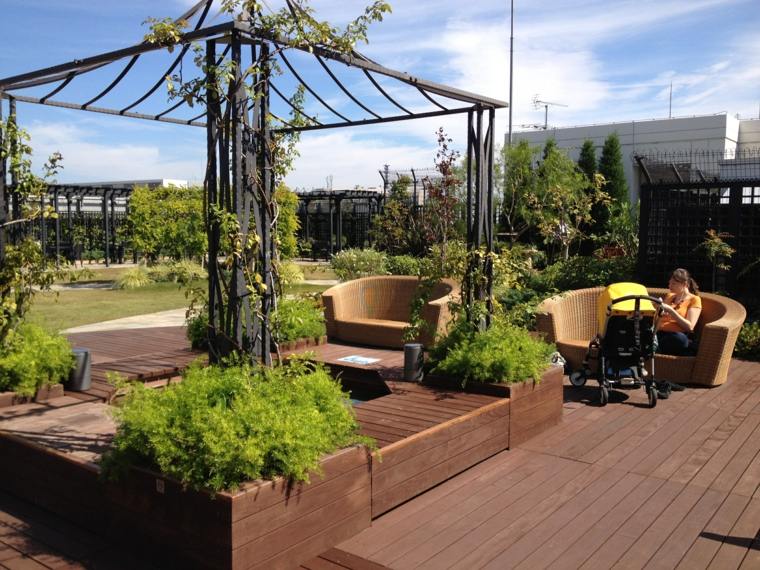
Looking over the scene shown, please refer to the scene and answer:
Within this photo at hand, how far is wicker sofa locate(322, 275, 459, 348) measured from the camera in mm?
7243

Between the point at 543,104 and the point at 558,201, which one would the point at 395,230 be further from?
the point at 543,104

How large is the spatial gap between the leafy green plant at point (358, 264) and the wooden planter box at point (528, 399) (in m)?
8.04

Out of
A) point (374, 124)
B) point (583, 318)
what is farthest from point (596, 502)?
point (583, 318)

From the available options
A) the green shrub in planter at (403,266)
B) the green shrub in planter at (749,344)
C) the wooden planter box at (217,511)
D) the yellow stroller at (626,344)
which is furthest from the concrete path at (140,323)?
the green shrub in planter at (749,344)

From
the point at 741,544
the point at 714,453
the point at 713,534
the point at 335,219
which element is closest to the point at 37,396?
the point at 713,534

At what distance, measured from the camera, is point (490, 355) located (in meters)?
4.65

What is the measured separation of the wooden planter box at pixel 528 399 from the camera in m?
4.54

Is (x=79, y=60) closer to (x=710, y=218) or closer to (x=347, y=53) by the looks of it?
(x=347, y=53)

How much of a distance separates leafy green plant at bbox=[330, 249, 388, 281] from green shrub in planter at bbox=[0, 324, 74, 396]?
8135 millimetres

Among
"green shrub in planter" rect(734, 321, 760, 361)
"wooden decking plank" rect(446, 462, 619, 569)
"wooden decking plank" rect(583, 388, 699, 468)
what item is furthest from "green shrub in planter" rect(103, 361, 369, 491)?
"green shrub in planter" rect(734, 321, 760, 361)

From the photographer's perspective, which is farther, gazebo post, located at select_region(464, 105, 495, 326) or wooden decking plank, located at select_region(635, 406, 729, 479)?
gazebo post, located at select_region(464, 105, 495, 326)

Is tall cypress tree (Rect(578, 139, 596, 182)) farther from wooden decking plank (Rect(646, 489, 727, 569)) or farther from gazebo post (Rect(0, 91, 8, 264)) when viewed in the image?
gazebo post (Rect(0, 91, 8, 264))

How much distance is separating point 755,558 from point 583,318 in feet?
14.0

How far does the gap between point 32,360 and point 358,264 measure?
8.79 m
